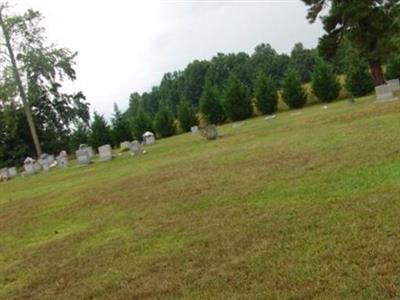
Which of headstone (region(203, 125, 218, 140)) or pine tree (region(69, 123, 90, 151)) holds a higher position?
pine tree (region(69, 123, 90, 151))

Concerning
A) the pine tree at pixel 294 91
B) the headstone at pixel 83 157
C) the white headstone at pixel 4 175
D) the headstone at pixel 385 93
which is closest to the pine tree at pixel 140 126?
the pine tree at pixel 294 91

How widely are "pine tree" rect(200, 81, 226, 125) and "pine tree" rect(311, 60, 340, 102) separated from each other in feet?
23.6

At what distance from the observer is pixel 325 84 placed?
121 ft

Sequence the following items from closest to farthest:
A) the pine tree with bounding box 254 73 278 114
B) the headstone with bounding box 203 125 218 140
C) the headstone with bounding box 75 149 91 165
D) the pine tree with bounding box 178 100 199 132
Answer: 1. the headstone with bounding box 203 125 218 140
2. the headstone with bounding box 75 149 91 165
3. the pine tree with bounding box 254 73 278 114
4. the pine tree with bounding box 178 100 199 132

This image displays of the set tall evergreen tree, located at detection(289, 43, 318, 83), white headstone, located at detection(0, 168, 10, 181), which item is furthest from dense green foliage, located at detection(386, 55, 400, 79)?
tall evergreen tree, located at detection(289, 43, 318, 83)

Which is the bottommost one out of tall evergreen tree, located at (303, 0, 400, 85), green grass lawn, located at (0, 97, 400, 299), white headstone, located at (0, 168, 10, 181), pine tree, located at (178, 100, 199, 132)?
green grass lawn, located at (0, 97, 400, 299)

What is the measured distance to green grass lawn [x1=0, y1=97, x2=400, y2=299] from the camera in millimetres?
5008

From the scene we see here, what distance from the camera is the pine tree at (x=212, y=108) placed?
40406 millimetres

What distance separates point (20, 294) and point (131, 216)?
333 centimetres

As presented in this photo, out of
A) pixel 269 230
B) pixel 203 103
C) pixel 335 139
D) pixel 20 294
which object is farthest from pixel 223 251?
pixel 203 103

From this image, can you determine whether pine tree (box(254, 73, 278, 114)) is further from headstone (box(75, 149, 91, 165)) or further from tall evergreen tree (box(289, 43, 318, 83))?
tall evergreen tree (box(289, 43, 318, 83))

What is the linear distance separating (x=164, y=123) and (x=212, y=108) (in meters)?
3.86

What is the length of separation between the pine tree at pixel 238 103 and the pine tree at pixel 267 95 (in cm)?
90

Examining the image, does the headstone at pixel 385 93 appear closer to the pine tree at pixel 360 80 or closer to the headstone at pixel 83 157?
the pine tree at pixel 360 80
